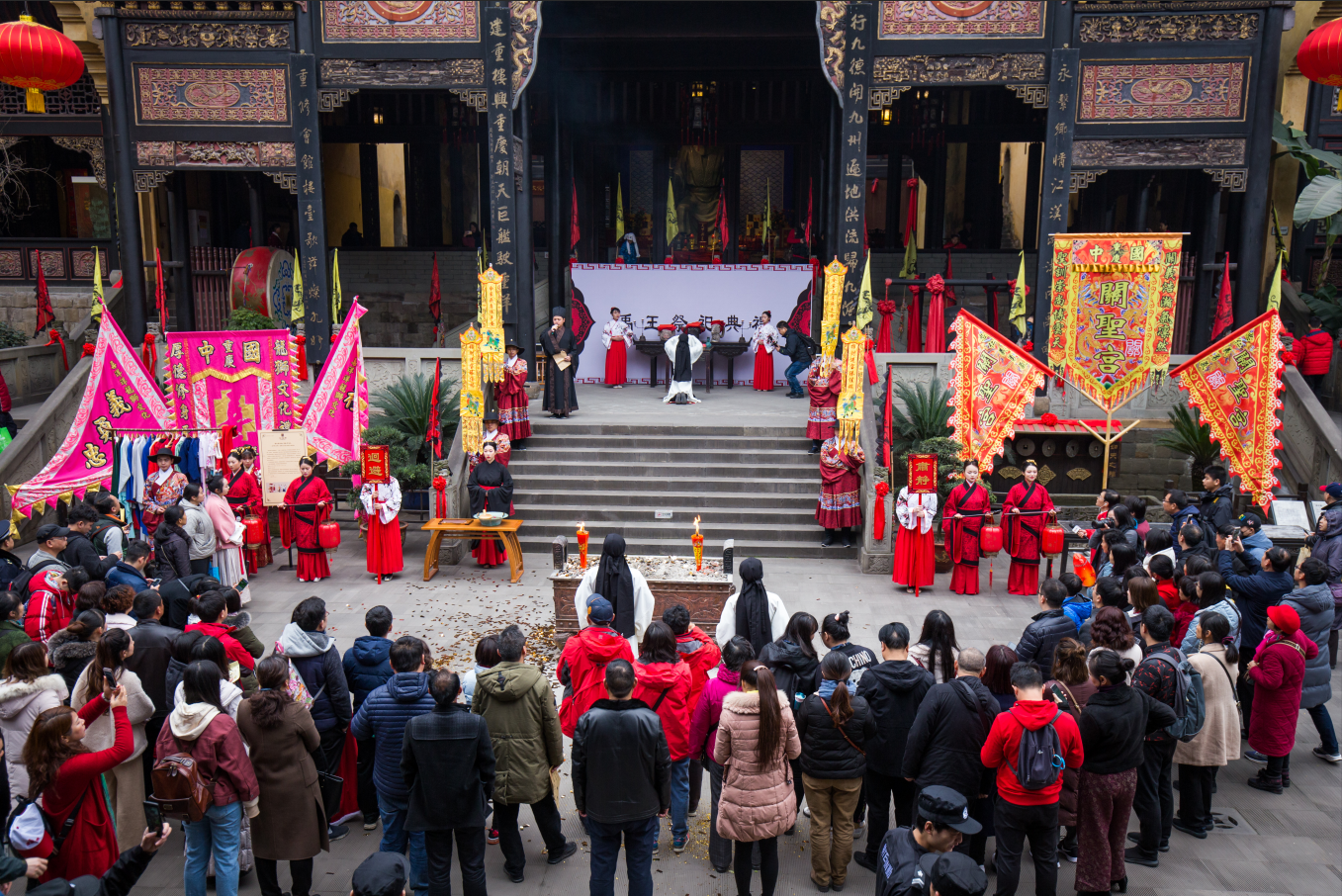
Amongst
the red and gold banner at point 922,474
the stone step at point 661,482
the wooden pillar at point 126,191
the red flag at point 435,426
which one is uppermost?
the wooden pillar at point 126,191

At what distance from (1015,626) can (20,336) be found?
1632 centimetres

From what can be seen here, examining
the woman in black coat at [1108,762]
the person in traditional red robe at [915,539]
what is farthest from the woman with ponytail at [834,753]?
the person in traditional red robe at [915,539]

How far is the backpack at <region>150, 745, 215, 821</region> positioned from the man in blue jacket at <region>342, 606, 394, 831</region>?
110 cm

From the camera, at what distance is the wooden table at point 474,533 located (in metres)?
11.3

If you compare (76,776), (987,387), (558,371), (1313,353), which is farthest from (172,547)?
(1313,353)

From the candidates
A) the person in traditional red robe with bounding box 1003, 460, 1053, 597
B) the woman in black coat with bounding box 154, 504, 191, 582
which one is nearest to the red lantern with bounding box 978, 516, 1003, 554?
the person in traditional red robe with bounding box 1003, 460, 1053, 597

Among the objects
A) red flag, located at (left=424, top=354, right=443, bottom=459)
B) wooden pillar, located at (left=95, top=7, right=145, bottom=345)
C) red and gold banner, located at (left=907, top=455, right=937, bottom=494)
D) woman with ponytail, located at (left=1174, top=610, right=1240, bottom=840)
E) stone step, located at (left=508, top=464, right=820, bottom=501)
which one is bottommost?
woman with ponytail, located at (left=1174, top=610, right=1240, bottom=840)

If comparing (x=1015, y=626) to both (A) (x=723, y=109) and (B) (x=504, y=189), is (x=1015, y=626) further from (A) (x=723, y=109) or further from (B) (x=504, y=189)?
(A) (x=723, y=109)

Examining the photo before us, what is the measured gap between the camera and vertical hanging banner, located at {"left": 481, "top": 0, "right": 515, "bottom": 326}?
1473cm

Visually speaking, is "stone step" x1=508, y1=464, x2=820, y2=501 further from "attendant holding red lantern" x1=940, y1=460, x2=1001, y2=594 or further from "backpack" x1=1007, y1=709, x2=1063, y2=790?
"backpack" x1=1007, y1=709, x2=1063, y2=790

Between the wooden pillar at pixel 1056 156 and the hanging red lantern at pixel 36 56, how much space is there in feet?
42.1

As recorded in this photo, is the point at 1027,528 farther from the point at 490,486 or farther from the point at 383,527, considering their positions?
the point at 383,527

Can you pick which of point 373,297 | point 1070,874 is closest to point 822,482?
point 1070,874

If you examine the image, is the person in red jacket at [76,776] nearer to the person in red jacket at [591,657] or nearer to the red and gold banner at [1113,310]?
the person in red jacket at [591,657]
